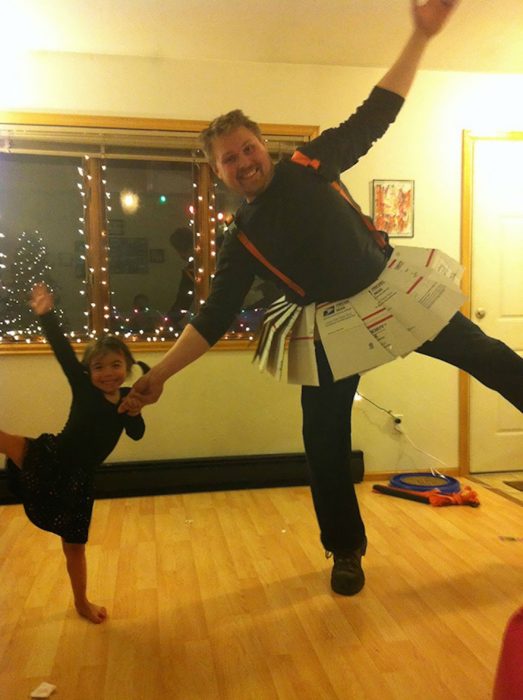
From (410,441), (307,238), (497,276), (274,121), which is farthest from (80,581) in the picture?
(497,276)

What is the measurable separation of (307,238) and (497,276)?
2.07m

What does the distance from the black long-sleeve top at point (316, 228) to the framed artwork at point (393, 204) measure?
1.52 metres

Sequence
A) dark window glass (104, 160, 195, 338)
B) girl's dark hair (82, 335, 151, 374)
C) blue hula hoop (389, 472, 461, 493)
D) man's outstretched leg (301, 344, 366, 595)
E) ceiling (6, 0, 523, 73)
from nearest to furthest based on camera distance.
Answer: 1. girl's dark hair (82, 335, 151, 374)
2. man's outstretched leg (301, 344, 366, 595)
3. ceiling (6, 0, 523, 73)
4. blue hula hoop (389, 472, 461, 493)
5. dark window glass (104, 160, 195, 338)

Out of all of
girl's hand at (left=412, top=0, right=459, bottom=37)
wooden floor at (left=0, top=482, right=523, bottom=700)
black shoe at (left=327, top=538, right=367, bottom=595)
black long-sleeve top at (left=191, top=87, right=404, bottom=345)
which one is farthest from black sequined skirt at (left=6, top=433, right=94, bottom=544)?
girl's hand at (left=412, top=0, right=459, bottom=37)

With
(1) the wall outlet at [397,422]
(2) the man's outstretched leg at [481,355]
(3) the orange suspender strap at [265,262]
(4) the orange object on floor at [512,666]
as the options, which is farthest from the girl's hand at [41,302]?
(1) the wall outlet at [397,422]

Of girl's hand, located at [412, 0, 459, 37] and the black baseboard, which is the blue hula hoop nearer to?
the black baseboard

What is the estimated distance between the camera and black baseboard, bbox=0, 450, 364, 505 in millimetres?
3006

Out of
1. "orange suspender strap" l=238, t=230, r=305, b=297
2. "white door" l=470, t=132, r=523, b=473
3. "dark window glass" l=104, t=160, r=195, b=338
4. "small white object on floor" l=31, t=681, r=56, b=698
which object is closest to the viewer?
"small white object on floor" l=31, t=681, r=56, b=698

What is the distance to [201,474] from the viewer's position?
307 cm

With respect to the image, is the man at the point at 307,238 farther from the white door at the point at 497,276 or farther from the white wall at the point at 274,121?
the white door at the point at 497,276

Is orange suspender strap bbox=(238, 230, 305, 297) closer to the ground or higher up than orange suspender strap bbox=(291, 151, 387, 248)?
closer to the ground

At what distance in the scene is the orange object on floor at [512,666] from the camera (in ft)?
3.08

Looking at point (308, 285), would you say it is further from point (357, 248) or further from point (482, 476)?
point (482, 476)

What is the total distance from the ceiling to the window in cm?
36
